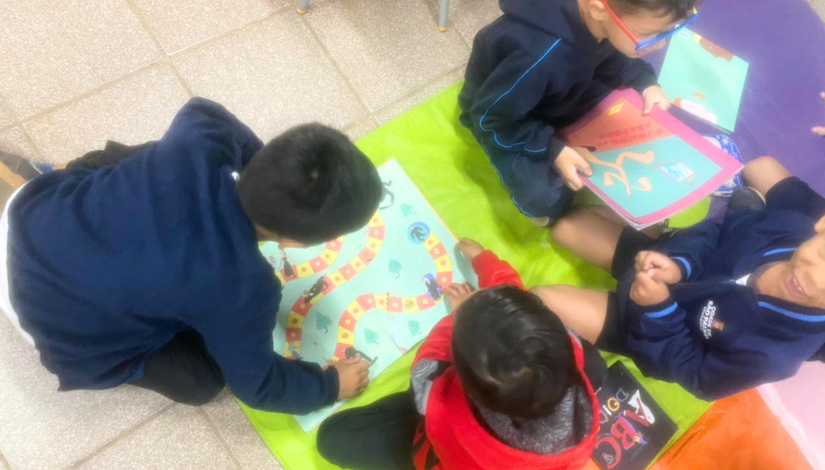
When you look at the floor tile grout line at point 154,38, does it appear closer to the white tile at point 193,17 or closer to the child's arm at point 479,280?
the white tile at point 193,17

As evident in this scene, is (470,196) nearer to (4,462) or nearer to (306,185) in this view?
(306,185)

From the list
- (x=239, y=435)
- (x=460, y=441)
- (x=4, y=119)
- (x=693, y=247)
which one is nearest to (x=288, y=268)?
(x=239, y=435)

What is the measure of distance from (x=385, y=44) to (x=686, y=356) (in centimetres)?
88

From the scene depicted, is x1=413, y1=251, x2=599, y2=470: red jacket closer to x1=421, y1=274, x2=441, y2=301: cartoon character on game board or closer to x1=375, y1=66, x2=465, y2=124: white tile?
x1=421, y1=274, x2=441, y2=301: cartoon character on game board

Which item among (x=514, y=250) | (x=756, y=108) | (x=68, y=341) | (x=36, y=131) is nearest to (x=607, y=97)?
(x=514, y=250)

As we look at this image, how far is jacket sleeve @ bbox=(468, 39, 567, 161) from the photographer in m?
0.91

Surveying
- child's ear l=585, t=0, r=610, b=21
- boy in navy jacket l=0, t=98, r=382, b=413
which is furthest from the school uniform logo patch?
boy in navy jacket l=0, t=98, r=382, b=413

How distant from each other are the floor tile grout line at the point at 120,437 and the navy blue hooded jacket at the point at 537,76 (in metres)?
0.76

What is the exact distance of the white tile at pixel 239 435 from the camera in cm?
102

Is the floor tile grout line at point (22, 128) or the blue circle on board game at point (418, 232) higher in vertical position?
the floor tile grout line at point (22, 128)

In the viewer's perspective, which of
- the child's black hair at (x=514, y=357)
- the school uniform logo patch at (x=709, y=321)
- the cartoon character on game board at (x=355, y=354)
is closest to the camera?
the child's black hair at (x=514, y=357)

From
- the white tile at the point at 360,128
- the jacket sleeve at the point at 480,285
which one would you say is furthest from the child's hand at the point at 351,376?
the white tile at the point at 360,128

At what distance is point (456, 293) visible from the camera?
107 centimetres

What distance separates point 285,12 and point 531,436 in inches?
41.0
